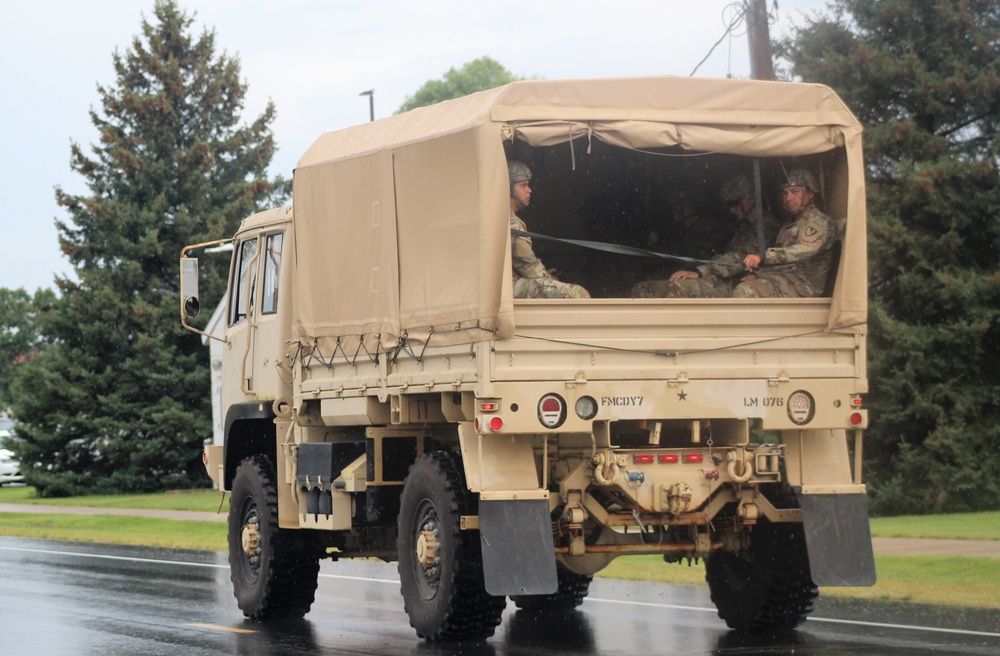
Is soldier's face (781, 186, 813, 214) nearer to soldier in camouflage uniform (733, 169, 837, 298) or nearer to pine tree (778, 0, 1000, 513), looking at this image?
soldier in camouflage uniform (733, 169, 837, 298)

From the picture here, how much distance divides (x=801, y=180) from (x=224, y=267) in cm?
3244

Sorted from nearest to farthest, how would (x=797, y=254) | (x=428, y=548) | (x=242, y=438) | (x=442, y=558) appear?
1. (x=442, y=558)
2. (x=428, y=548)
3. (x=797, y=254)
4. (x=242, y=438)

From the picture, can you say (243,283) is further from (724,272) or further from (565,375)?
(565,375)

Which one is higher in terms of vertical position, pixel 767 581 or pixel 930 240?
pixel 930 240

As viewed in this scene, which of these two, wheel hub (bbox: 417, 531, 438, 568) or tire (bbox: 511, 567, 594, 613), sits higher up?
wheel hub (bbox: 417, 531, 438, 568)

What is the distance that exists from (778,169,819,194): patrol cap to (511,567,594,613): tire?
3.73 m

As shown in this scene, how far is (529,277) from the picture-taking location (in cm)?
994

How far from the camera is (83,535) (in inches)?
985

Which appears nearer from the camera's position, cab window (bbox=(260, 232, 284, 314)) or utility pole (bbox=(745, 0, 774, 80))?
cab window (bbox=(260, 232, 284, 314))

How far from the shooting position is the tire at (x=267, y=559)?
12156 mm

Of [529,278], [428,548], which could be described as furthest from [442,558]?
[529,278]

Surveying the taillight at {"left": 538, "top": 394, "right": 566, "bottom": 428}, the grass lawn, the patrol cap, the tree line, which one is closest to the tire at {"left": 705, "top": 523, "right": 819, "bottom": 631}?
the taillight at {"left": 538, "top": 394, "right": 566, "bottom": 428}

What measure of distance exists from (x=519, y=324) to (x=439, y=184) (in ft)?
3.93

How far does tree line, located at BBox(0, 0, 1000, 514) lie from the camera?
2327 cm
